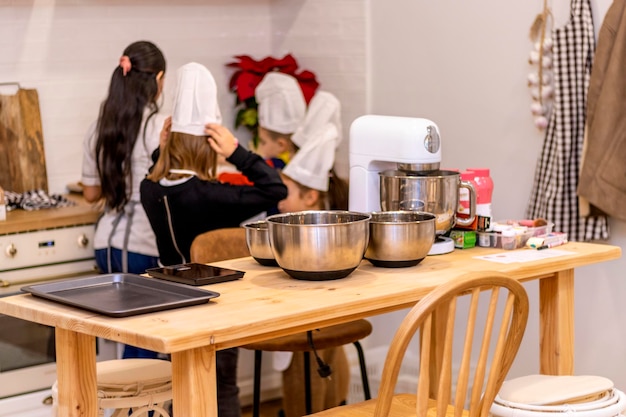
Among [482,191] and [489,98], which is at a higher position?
[489,98]

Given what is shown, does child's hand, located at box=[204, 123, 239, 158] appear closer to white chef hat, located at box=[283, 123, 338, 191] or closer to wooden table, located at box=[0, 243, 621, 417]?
white chef hat, located at box=[283, 123, 338, 191]

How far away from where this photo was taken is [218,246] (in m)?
3.17

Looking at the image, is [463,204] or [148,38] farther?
[148,38]

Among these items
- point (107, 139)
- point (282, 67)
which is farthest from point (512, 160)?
point (107, 139)

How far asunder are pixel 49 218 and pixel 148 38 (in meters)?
1.17

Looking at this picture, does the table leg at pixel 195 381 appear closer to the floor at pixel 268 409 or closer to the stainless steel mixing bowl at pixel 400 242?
the stainless steel mixing bowl at pixel 400 242

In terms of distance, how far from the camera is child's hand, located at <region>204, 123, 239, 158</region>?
3361 mm

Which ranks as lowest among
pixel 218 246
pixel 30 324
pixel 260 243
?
pixel 30 324

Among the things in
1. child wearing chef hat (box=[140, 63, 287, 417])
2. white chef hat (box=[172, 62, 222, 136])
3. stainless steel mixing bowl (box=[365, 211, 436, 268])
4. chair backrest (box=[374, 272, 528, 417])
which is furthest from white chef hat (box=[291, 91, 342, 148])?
chair backrest (box=[374, 272, 528, 417])

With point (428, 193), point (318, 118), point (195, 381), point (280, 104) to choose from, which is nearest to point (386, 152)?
point (428, 193)

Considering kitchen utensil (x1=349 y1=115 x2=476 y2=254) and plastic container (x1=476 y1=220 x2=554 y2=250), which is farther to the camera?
plastic container (x1=476 y1=220 x2=554 y2=250)

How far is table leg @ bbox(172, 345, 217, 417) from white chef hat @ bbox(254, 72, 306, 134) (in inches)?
94.6

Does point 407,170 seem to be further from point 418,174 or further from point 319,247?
point 319,247

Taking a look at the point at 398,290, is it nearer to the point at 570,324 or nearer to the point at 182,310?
the point at 182,310
